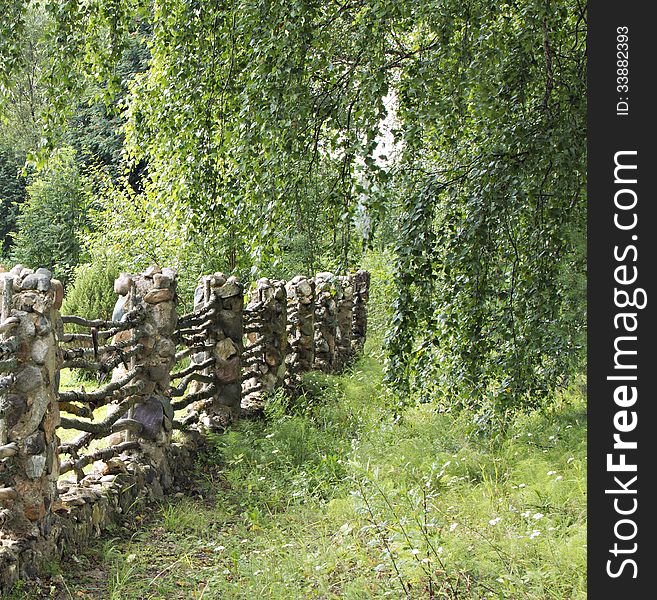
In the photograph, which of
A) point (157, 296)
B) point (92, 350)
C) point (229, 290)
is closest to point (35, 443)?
point (92, 350)

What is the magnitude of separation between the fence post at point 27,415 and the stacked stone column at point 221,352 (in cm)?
296

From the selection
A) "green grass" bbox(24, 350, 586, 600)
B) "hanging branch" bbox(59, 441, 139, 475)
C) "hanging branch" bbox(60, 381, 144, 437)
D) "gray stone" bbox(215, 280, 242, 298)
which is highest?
"gray stone" bbox(215, 280, 242, 298)

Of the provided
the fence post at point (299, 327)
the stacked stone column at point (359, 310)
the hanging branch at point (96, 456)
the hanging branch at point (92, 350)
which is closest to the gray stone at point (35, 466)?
the hanging branch at point (96, 456)

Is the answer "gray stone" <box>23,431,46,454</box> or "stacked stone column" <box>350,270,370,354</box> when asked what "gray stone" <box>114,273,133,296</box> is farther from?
"stacked stone column" <box>350,270,370,354</box>

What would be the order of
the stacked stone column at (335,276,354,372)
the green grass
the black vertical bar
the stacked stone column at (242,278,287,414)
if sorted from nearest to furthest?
the black vertical bar → the green grass → the stacked stone column at (242,278,287,414) → the stacked stone column at (335,276,354,372)

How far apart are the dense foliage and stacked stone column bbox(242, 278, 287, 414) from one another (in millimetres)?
2856

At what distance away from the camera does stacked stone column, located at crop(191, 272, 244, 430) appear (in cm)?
688

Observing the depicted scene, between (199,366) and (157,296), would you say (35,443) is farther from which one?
(199,366)

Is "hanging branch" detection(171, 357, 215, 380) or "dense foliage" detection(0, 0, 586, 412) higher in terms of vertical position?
"dense foliage" detection(0, 0, 586, 412)

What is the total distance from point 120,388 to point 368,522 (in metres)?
2.03

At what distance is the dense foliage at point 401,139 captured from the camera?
3893 millimetres

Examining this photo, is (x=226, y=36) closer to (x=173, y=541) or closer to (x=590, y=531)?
(x=173, y=541)

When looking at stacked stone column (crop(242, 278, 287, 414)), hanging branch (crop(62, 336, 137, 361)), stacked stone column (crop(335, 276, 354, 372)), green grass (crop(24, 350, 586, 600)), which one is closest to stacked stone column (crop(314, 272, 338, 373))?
stacked stone column (crop(335, 276, 354, 372))

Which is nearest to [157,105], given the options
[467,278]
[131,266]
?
[467,278]
